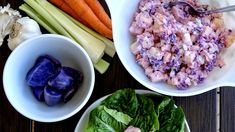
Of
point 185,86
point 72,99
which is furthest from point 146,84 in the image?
point 72,99

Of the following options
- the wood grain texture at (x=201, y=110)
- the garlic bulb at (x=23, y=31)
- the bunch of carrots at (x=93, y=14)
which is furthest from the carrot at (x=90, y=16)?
the wood grain texture at (x=201, y=110)

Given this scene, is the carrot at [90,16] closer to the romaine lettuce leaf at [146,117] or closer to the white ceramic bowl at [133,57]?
the white ceramic bowl at [133,57]

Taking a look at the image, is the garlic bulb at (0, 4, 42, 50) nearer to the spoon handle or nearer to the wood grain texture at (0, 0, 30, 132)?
the wood grain texture at (0, 0, 30, 132)

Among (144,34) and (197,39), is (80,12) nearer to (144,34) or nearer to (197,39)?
(144,34)

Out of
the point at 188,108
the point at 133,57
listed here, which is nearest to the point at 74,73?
the point at 133,57

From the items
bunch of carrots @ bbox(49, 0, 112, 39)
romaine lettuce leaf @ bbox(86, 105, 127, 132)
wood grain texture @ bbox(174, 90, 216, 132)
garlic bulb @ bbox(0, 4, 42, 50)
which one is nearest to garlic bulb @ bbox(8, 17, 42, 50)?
garlic bulb @ bbox(0, 4, 42, 50)

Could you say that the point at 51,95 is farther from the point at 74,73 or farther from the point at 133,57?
the point at 133,57
